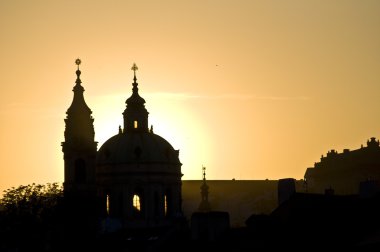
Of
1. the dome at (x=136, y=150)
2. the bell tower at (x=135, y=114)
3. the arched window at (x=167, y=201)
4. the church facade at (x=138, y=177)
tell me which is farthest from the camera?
the bell tower at (x=135, y=114)

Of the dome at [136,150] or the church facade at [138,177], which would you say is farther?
the dome at [136,150]

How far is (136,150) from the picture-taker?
163 meters

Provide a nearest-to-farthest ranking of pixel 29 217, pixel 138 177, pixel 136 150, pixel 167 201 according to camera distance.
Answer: pixel 29 217
pixel 138 177
pixel 136 150
pixel 167 201

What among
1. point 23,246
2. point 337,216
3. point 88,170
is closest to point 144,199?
point 88,170

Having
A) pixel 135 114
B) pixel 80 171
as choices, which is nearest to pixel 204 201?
pixel 135 114

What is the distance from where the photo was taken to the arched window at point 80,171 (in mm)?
149625

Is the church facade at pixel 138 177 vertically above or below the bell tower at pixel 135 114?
below

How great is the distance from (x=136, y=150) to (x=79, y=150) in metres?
14.5

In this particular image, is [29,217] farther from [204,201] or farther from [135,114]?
[204,201]

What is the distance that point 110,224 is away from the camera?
5940 inches

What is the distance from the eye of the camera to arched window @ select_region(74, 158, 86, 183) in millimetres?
149625

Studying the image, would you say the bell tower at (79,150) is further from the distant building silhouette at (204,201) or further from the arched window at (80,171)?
the distant building silhouette at (204,201)

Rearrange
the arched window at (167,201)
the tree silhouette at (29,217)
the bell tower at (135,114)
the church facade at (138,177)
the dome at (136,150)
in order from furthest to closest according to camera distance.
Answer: the bell tower at (135,114)
the arched window at (167,201)
the dome at (136,150)
the church facade at (138,177)
the tree silhouette at (29,217)

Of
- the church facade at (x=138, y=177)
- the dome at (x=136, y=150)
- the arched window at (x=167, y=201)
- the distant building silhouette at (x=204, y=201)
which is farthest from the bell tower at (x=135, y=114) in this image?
the distant building silhouette at (x=204, y=201)
